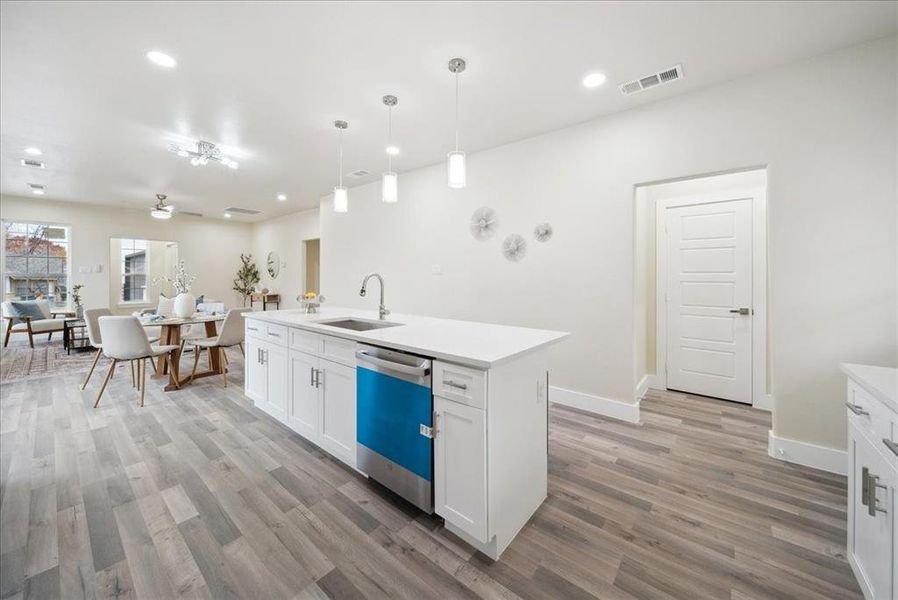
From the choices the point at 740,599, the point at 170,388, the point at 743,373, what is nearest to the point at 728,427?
the point at 743,373

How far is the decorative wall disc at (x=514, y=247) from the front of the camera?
358cm

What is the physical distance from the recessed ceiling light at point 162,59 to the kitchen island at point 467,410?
194cm

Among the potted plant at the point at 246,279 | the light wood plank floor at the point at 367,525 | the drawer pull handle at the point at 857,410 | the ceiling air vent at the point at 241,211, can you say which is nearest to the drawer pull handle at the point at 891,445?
the drawer pull handle at the point at 857,410

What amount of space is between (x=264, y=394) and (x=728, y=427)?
13.0 ft

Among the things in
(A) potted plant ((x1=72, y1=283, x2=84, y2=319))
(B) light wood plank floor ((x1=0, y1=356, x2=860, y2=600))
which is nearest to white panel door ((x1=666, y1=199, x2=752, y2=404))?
(B) light wood plank floor ((x1=0, y1=356, x2=860, y2=600))

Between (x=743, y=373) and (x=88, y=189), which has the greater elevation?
(x=88, y=189)

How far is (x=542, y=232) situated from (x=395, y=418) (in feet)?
7.91

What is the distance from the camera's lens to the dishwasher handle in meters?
1.66

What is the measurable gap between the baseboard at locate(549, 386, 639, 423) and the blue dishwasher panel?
6.80 ft

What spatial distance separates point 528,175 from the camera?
11.6 ft

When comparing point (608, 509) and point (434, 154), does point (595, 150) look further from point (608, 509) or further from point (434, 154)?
point (608, 509)

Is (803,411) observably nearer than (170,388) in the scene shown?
Yes

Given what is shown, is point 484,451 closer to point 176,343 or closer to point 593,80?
point 593,80

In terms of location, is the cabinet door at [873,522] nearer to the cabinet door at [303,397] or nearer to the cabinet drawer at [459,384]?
the cabinet drawer at [459,384]
